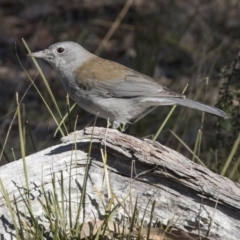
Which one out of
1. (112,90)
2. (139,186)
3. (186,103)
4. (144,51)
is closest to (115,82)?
(112,90)

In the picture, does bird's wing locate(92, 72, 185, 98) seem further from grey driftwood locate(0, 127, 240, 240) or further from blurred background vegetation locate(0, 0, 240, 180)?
grey driftwood locate(0, 127, 240, 240)

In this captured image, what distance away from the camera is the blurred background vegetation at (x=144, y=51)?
590cm

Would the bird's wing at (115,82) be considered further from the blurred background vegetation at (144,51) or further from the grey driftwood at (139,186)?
the grey driftwood at (139,186)

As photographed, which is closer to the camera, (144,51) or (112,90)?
(112,90)

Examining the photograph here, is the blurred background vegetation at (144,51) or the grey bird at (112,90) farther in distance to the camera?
the blurred background vegetation at (144,51)

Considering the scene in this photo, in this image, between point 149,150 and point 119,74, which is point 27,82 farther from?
point 149,150

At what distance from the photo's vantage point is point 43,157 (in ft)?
12.3

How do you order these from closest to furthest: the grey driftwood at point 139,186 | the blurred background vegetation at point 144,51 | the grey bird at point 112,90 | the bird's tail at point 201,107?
the grey driftwood at point 139,186 → the bird's tail at point 201,107 → the grey bird at point 112,90 → the blurred background vegetation at point 144,51

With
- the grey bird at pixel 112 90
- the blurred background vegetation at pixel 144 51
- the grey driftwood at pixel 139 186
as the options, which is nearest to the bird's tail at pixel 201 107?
the grey bird at pixel 112 90

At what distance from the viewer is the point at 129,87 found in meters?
4.92

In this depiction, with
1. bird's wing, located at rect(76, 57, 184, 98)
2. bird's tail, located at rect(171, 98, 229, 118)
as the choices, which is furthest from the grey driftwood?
bird's wing, located at rect(76, 57, 184, 98)

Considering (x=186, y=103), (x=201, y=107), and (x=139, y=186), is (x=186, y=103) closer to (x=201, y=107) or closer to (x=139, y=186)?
(x=201, y=107)

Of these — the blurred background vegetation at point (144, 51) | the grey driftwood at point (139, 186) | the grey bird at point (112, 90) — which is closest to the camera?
the grey driftwood at point (139, 186)

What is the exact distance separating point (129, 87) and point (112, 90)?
117mm
